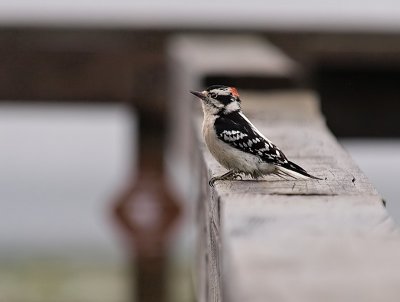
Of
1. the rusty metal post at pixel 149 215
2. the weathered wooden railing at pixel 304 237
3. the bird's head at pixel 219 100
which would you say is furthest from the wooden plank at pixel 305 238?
the rusty metal post at pixel 149 215

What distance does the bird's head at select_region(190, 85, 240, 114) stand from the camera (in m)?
3.72

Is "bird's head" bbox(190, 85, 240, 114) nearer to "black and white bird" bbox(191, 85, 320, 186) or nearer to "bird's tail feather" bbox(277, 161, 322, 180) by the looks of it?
"black and white bird" bbox(191, 85, 320, 186)

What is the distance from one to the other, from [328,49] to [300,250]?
5.85 metres

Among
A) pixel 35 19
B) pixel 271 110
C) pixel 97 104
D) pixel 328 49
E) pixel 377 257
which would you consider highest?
pixel 35 19

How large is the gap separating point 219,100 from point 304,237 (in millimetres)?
1427

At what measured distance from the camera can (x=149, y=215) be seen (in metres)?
7.80

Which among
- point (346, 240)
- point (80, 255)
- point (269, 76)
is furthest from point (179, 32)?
point (80, 255)

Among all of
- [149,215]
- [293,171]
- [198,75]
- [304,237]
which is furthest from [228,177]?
[149,215]

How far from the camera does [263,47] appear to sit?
24.8 feet

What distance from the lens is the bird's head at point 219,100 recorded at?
12.2ft

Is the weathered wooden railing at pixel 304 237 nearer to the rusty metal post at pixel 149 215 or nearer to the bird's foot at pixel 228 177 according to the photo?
the bird's foot at pixel 228 177

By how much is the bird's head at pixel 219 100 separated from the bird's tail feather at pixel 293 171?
0.41 metres

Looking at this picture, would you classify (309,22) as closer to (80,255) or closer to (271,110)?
(271,110)

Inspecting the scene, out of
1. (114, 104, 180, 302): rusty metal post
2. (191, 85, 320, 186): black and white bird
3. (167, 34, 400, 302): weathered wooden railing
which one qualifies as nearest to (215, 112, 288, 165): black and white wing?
(191, 85, 320, 186): black and white bird
